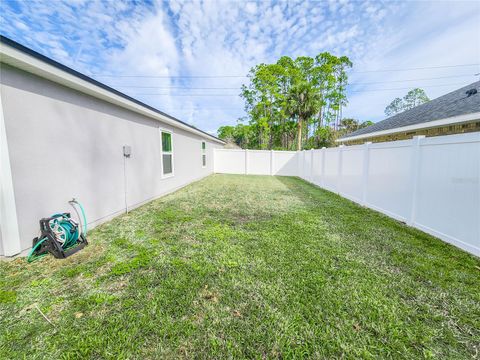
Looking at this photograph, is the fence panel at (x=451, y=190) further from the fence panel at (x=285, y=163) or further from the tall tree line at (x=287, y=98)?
the tall tree line at (x=287, y=98)

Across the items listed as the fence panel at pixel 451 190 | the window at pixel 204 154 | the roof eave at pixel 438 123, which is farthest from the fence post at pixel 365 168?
the window at pixel 204 154

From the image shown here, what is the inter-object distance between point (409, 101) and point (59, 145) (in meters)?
50.2

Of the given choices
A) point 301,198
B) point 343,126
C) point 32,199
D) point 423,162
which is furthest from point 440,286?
point 343,126

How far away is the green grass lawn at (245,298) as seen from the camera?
153 centimetres

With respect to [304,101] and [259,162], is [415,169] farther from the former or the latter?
[304,101]

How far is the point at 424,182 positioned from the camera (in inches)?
144

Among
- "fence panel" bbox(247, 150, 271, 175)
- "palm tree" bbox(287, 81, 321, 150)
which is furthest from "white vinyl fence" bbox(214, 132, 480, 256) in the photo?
"palm tree" bbox(287, 81, 321, 150)

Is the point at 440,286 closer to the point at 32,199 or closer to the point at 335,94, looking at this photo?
the point at 32,199

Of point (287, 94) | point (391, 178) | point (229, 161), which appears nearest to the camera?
point (391, 178)

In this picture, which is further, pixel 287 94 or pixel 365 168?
pixel 287 94

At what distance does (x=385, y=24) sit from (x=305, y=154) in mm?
6917

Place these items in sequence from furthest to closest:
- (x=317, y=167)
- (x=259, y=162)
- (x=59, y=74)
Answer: (x=259, y=162) → (x=317, y=167) → (x=59, y=74)

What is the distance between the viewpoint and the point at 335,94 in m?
24.9

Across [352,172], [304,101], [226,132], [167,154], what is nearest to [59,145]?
[167,154]
